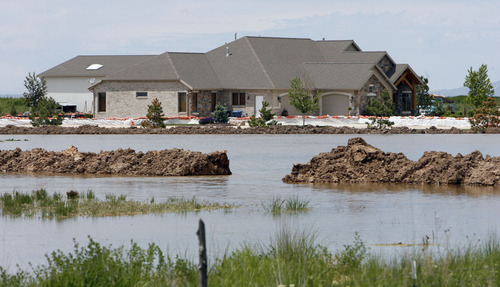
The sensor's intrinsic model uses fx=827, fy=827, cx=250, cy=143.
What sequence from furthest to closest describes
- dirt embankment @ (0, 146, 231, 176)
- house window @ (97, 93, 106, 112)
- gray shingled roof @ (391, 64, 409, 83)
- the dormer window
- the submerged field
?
the dormer window → gray shingled roof @ (391, 64, 409, 83) → house window @ (97, 93, 106, 112) → dirt embankment @ (0, 146, 231, 176) → the submerged field

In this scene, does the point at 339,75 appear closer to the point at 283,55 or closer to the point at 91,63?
the point at 283,55

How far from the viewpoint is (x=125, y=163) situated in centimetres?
2902

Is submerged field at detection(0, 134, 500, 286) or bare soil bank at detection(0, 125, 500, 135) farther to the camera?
bare soil bank at detection(0, 125, 500, 135)

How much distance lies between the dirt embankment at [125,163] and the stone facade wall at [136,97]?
40551 millimetres

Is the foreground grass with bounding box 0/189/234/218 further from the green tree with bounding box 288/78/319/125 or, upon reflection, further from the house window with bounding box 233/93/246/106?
the house window with bounding box 233/93/246/106

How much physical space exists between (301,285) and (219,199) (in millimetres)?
11663

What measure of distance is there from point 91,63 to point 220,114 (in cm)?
3418

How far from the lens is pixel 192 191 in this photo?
76.2 feet

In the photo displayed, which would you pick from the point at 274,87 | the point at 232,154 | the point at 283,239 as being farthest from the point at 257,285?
the point at 274,87

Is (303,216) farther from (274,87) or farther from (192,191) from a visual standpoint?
(274,87)

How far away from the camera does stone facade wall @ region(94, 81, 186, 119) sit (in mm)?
71500

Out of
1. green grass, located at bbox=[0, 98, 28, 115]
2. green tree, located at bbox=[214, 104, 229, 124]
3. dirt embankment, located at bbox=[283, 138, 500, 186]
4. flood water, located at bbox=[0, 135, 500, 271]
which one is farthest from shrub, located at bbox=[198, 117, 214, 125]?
dirt embankment, located at bbox=[283, 138, 500, 186]

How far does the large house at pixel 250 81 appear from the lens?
7125 centimetres

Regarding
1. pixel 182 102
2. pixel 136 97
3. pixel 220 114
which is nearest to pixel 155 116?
pixel 220 114
